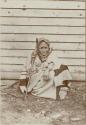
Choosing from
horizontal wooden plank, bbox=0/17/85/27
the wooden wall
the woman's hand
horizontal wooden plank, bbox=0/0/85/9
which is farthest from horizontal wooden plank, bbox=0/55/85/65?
horizontal wooden plank, bbox=0/0/85/9

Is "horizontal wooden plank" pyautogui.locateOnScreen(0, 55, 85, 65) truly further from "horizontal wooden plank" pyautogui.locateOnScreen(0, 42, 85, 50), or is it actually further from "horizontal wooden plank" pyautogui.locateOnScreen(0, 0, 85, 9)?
"horizontal wooden plank" pyautogui.locateOnScreen(0, 0, 85, 9)

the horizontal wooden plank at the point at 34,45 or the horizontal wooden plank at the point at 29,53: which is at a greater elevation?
the horizontal wooden plank at the point at 34,45

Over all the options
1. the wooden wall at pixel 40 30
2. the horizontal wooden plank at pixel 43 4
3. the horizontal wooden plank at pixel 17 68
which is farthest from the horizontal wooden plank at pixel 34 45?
the horizontal wooden plank at pixel 43 4

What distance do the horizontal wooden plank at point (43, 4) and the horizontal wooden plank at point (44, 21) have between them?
0.24 ft

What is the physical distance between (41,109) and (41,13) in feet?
1.91

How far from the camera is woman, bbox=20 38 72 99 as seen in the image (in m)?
3.89

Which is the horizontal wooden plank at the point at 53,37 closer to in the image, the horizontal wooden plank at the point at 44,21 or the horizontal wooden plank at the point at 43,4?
the horizontal wooden plank at the point at 44,21

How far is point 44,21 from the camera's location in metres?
3.90

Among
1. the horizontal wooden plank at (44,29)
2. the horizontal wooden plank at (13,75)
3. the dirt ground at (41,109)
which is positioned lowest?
the dirt ground at (41,109)

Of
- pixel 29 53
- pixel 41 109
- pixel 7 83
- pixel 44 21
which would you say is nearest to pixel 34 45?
pixel 29 53

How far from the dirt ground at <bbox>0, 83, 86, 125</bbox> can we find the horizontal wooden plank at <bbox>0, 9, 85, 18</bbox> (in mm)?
428

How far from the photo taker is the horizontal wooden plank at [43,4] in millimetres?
3896

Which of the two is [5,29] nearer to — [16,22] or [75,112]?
[16,22]

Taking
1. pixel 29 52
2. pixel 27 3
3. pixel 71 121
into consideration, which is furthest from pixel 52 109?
pixel 27 3
